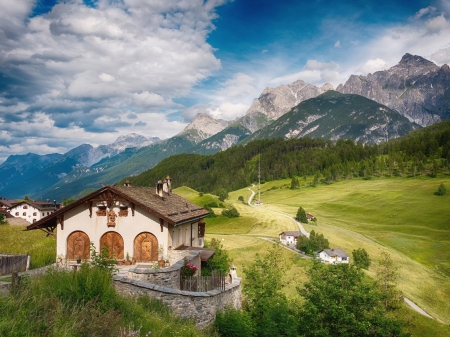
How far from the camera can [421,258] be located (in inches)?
3093

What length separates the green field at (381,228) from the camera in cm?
5469

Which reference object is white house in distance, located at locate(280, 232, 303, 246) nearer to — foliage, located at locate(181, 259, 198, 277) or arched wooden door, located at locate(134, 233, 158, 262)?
arched wooden door, located at locate(134, 233, 158, 262)

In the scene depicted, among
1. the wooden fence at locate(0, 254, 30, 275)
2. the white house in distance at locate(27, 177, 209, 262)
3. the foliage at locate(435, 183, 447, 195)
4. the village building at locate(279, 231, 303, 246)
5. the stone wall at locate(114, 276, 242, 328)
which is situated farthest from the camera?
the foliage at locate(435, 183, 447, 195)

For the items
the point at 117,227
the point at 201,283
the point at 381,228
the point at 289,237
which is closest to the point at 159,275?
the point at 201,283

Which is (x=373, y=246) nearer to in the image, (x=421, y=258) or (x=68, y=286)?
(x=421, y=258)

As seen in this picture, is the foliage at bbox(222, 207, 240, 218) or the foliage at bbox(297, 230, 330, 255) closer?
the foliage at bbox(297, 230, 330, 255)

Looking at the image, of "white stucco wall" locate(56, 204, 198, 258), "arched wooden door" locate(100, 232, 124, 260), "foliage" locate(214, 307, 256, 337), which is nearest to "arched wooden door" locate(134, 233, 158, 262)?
"white stucco wall" locate(56, 204, 198, 258)

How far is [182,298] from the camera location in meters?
17.4

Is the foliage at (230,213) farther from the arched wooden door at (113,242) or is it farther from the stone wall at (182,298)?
the stone wall at (182,298)

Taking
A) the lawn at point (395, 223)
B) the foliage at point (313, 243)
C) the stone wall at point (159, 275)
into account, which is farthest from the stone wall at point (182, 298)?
the foliage at point (313, 243)

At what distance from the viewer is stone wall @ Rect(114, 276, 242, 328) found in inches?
655

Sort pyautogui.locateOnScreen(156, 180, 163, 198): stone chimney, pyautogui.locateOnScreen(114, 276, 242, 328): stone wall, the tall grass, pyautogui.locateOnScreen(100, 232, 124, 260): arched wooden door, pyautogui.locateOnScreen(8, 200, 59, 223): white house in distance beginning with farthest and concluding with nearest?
pyautogui.locateOnScreen(8, 200, 59, 223): white house in distance
pyautogui.locateOnScreen(156, 180, 163, 198): stone chimney
pyautogui.locateOnScreen(100, 232, 124, 260): arched wooden door
pyautogui.locateOnScreen(114, 276, 242, 328): stone wall
the tall grass

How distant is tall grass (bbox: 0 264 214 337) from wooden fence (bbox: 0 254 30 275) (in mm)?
8435

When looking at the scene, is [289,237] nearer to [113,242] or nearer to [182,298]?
[113,242]
